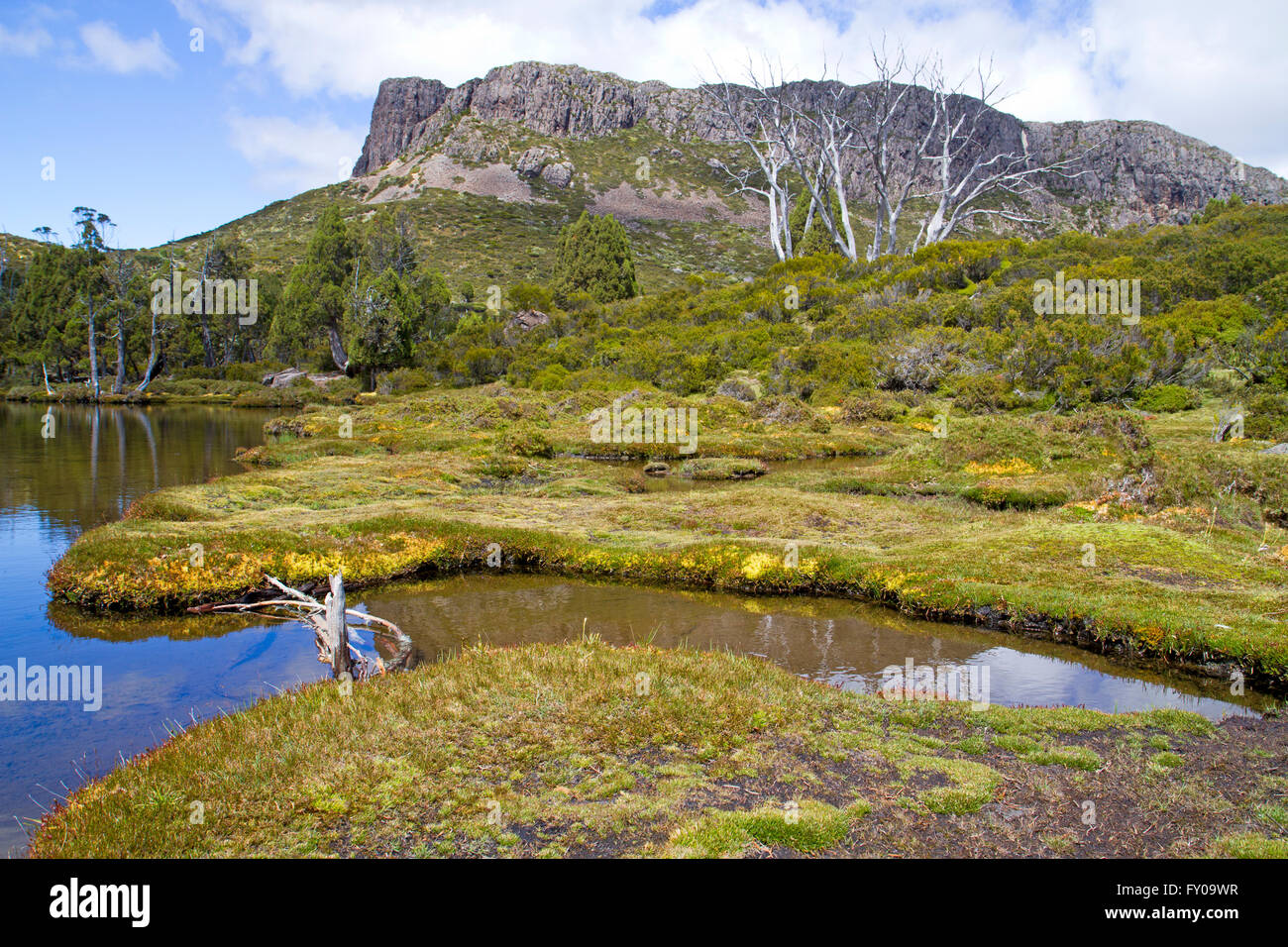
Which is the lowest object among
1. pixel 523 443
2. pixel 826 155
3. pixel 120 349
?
pixel 523 443

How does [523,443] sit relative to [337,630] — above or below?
above

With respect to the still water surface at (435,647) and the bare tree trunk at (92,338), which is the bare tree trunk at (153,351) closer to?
the bare tree trunk at (92,338)

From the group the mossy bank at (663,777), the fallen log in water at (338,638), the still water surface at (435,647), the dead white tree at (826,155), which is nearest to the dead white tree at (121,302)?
the still water surface at (435,647)

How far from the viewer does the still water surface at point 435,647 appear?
37.0 ft

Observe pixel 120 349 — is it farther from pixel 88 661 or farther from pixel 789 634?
pixel 789 634

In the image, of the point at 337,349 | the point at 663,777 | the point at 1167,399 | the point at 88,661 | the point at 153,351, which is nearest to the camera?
the point at 663,777

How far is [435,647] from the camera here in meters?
15.4

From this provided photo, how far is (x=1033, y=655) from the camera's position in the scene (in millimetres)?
15250

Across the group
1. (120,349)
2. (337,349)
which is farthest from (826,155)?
(120,349)

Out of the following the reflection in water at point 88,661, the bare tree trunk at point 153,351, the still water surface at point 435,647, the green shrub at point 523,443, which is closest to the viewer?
the reflection in water at point 88,661

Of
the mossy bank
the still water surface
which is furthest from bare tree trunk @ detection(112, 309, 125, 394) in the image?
the mossy bank

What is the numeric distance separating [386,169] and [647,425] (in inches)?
6684
